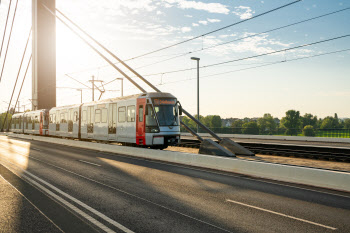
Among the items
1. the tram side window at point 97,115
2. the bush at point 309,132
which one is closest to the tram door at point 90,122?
the tram side window at point 97,115

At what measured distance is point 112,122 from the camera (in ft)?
75.0

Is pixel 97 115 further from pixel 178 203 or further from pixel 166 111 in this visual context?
pixel 178 203

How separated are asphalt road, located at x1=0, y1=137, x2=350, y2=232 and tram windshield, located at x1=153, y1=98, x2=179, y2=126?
26.5 ft

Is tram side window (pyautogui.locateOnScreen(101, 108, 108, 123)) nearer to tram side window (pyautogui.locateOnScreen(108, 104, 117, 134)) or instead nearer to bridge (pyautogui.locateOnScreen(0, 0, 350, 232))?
tram side window (pyautogui.locateOnScreen(108, 104, 117, 134))

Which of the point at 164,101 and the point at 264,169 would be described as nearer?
the point at 264,169

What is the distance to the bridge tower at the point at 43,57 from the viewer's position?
63.3m

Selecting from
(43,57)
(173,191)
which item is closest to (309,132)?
(173,191)

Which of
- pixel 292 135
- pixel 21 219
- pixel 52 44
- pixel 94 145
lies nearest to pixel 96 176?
pixel 21 219

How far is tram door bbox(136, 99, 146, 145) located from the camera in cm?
1938

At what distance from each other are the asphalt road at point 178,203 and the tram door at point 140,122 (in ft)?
25.0

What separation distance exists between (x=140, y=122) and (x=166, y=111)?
1778 mm

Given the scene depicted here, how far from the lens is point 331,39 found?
16.6 m

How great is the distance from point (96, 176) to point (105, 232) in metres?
6.21

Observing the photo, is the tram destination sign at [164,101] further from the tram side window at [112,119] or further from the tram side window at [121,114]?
the tram side window at [112,119]
